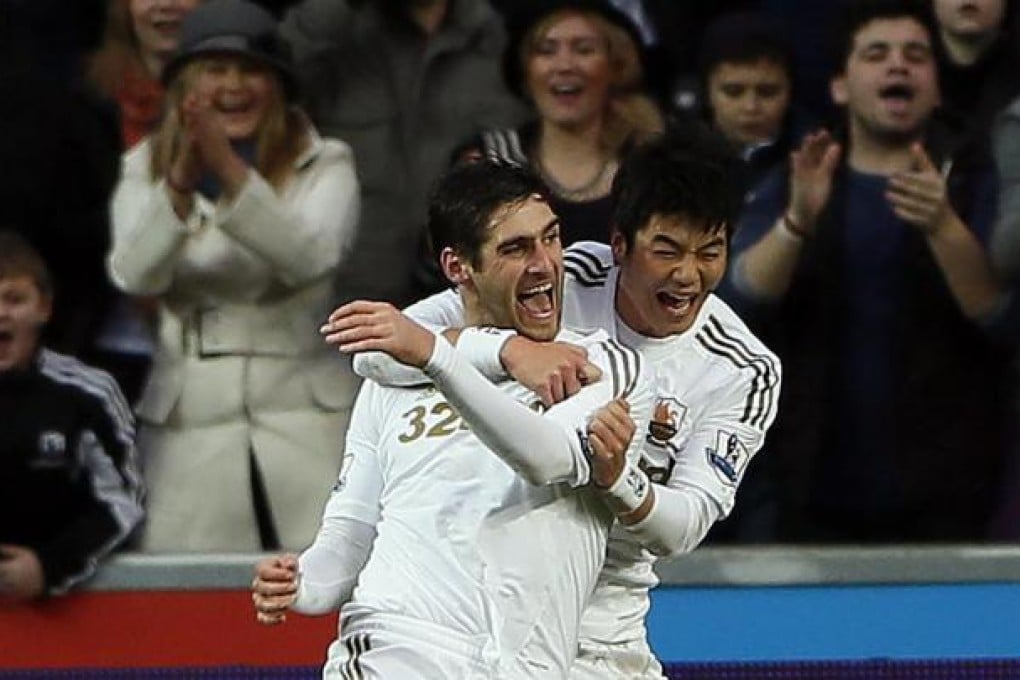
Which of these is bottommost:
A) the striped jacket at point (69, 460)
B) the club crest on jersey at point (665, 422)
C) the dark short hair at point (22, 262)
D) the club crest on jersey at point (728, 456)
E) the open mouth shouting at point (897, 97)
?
the striped jacket at point (69, 460)

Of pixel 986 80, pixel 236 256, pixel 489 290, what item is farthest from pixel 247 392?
pixel 489 290

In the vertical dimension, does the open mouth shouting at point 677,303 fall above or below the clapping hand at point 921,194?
above

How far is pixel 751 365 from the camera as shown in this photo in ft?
15.8

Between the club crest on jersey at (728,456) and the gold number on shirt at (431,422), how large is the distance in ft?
1.59

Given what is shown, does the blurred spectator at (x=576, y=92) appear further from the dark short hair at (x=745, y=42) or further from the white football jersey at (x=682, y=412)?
the white football jersey at (x=682, y=412)

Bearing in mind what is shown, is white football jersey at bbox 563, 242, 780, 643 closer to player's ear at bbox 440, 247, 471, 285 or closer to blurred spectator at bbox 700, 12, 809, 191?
player's ear at bbox 440, 247, 471, 285

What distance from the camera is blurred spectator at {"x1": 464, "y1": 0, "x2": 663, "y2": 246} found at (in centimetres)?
643

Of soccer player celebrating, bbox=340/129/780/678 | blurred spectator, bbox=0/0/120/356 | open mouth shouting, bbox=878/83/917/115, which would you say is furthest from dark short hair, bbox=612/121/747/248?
blurred spectator, bbox=0/0/120/356

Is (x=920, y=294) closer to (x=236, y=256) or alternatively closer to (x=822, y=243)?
(x=822, y=243)

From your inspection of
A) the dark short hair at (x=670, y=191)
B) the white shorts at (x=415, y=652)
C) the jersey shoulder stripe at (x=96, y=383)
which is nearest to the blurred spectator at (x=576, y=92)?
the jersey shoulder stripe at (x=96, y=383)

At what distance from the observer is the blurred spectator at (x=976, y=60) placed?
21.2ft

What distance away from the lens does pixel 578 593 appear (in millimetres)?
4449

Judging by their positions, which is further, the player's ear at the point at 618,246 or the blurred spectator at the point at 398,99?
the blurred spectator at the point at 398,99

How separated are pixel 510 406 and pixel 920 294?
94.3 inches
